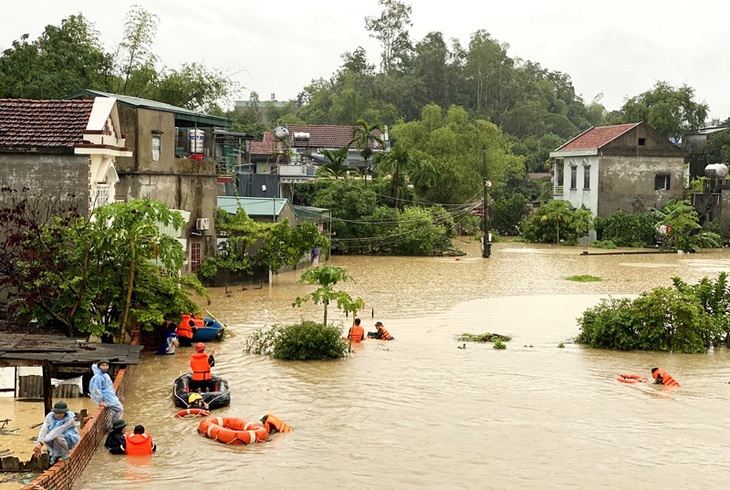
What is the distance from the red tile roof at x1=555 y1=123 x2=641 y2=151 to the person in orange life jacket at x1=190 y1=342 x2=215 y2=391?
4880 cm

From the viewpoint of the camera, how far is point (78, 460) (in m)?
14.3

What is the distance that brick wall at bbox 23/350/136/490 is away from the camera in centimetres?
1258

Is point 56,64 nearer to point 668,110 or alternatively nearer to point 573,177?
point 573,177

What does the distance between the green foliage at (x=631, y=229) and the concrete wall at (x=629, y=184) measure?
2.09m

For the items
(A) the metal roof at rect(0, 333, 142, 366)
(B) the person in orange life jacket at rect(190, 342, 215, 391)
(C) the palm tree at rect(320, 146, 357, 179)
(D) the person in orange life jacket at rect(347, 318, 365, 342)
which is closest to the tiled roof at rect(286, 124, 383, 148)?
(C) the palm tree at rect(320, 146, 357, 179)

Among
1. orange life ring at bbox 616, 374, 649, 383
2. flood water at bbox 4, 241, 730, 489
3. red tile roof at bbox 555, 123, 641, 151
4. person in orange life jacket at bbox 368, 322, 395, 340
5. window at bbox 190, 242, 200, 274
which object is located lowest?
flood water at bbox 4, 241, 730, 489

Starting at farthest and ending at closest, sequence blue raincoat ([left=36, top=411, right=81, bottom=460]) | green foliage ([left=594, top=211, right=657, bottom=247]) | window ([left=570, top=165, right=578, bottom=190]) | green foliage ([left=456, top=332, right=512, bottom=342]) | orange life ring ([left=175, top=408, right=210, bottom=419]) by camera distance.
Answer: window ([left=570, top=165, right=578, bottom=190]) → green foliage ([left=594, top=211, right=657, bottom=247]) → green foliage ([left=456, top=332, right=512, bottom=342]) → orange life ring ([left=175, top=408, right=210, bottom=419]) → blue raincoat ([left=36, top=411, right=81, bottom=460])

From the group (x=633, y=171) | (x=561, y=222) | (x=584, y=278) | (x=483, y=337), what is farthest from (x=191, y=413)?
(x=633, y=171)

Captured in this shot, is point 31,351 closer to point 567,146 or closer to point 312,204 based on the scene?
point 312,204

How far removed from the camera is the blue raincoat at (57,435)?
14.3 m

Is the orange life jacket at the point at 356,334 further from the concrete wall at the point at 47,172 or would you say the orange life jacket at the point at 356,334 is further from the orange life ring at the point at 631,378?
the concrete wall at the point at 47,172

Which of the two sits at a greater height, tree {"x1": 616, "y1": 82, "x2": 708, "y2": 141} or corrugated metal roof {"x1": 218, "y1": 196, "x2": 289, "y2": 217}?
tree {"x1": 616, "y1": 82, "x2": 708, "y2": 141}

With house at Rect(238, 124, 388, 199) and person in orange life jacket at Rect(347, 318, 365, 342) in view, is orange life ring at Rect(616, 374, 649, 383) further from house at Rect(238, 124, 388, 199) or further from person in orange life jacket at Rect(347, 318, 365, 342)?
house at Rect(238, 124, 388, 199)

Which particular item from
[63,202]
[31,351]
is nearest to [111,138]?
[63,202]
